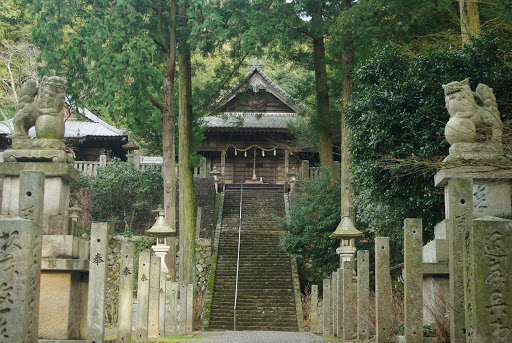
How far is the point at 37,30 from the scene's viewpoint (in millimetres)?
18703

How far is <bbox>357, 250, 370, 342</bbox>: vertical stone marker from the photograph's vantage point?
344 inches

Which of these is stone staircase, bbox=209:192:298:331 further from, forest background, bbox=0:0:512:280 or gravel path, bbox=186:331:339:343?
gravel path, bbox=186:331:339:343

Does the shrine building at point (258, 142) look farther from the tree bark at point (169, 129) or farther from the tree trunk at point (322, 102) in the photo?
the tree bark at point (169, 129)

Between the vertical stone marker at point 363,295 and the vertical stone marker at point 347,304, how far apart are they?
2.42ft

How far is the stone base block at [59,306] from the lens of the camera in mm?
7934

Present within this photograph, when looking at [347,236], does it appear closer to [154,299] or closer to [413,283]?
[154,299]

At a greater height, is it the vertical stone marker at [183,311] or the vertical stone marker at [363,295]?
the vertical stone marker at [363,295]

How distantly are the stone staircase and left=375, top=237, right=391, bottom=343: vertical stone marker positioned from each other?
34.6 ft

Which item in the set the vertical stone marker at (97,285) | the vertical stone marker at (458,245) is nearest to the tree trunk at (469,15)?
the vertical stone marker at (458,245)

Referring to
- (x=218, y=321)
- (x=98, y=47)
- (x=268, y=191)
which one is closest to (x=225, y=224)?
→ (x=268, y=191)

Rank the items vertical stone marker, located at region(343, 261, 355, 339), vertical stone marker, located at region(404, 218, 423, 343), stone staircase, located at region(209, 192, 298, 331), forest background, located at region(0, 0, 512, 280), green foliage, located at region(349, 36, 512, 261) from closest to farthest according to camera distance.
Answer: vertical stone marker, located at region(404, 218, 423, 343) → vertical stone marker, located at region(343, 261, 355, 339) → green foliage, located at region(349, 36, 512, 261) → forest background, located at region(0, 0, 512, 280) → stone staircase, located at region(209, 192, 298, 331)

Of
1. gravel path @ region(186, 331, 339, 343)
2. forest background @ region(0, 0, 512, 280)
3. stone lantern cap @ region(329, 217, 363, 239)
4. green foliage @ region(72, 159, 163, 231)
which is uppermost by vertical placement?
forest background @ region(0, 0, 512, 280)

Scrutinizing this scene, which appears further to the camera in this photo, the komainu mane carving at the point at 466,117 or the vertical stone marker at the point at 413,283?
the komainu mane carving at the point at 466,117

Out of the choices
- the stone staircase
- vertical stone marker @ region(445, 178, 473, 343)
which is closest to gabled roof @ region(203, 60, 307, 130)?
the stone staircase
